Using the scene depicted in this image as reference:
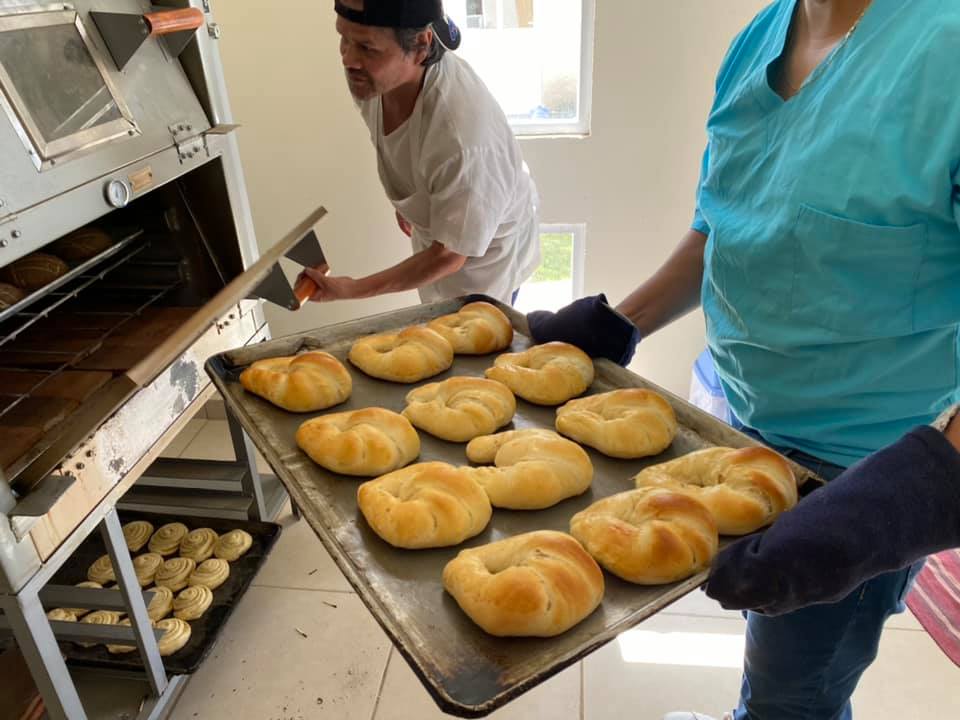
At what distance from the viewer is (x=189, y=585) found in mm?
1850

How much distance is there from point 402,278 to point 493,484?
0.84 meters

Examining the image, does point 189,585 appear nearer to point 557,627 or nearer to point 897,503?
point 557,627

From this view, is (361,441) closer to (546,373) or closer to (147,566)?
(546,373)

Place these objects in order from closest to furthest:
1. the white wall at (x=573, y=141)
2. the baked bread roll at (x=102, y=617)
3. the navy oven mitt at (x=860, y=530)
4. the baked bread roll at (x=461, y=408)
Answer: the navy oven mitt at (x=860, y=530)
the baked bread roll at (x=461, y=408)
the baked bread roll at (x=102, y=617)
the white wall at (x=573, y=141)

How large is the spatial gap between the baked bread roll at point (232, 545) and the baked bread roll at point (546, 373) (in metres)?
1.11

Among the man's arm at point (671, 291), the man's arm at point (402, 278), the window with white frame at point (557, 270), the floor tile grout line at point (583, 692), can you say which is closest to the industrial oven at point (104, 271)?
the man's arm at point (402, 278)

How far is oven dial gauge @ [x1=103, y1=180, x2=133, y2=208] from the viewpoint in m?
1.14

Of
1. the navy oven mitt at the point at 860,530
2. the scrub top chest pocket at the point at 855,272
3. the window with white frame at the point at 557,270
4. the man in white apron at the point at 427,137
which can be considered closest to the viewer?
the navy oven mitt at the point at 860,530

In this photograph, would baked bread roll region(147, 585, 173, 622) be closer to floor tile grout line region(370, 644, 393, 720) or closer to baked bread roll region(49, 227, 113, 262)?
floor tile grout line region(370, 644, 393, 720)

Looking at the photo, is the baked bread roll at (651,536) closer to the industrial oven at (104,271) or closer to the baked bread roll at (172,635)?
the industrial oven at (104,271)

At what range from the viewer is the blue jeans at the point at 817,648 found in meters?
0.97

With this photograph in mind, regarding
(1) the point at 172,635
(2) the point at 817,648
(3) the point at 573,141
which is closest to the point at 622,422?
(2) the point at 817,648

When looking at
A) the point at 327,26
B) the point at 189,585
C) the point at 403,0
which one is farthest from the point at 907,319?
the point at 327,26

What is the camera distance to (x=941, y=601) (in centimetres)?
196
